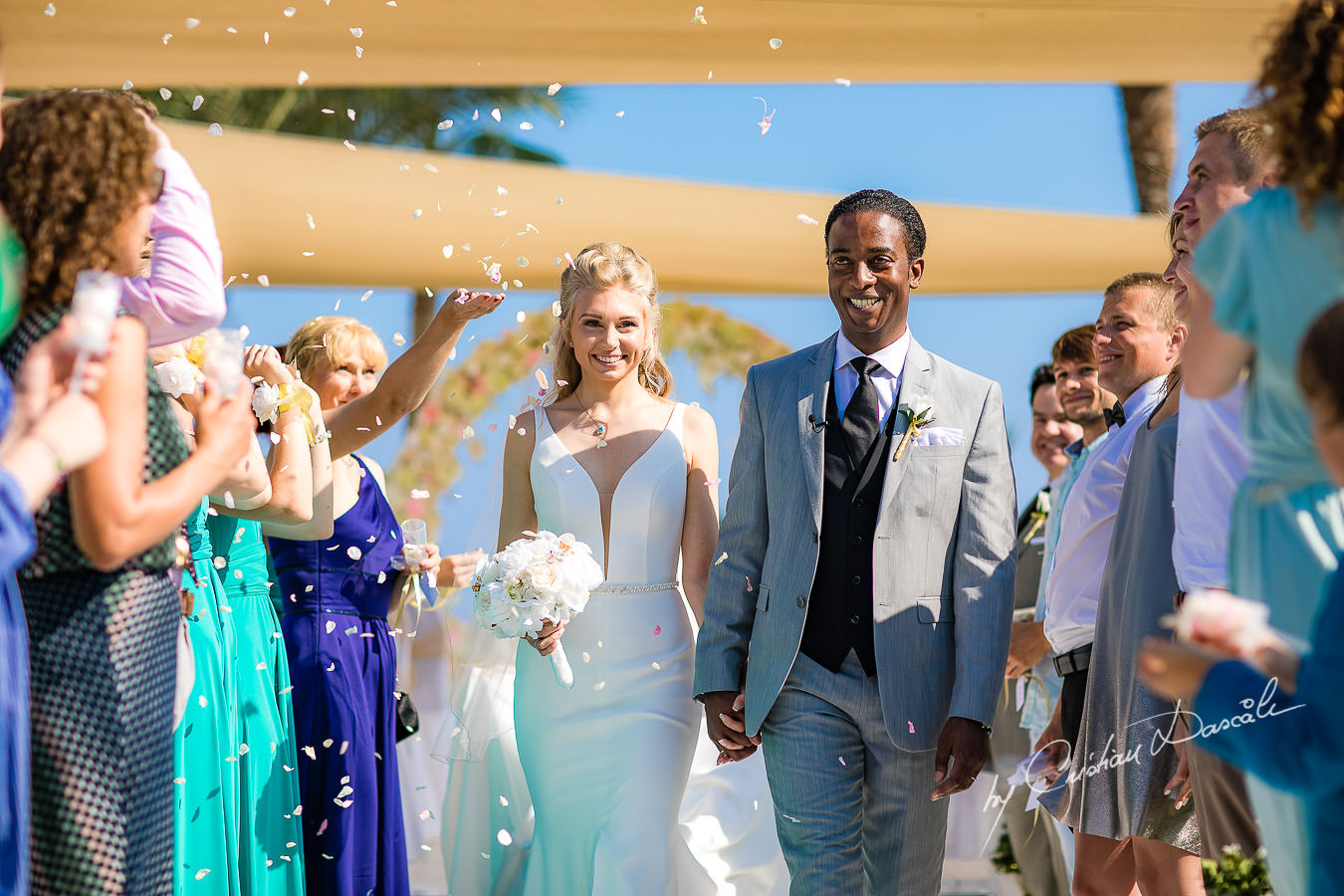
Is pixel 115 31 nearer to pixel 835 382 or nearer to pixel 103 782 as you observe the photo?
pixel 835 382

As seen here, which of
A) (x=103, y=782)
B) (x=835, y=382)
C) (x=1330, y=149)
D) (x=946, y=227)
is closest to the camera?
→ (x=1330, y=149)

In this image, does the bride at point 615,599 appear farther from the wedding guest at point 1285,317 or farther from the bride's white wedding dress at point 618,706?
the wedding guest at point 1285,317

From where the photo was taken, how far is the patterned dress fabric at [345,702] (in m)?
4.72

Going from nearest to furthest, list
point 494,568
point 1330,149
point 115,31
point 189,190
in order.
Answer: point 1330,149
point 189,190
point 494,568
point 115,31

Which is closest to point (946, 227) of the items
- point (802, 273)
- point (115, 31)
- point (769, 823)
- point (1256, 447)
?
point (802, 273)

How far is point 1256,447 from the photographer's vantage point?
2.58 metres

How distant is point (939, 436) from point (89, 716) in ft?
7.79

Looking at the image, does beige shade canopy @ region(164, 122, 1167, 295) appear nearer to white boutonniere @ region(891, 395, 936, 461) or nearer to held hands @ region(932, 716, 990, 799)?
white boutonniere @ region(891, 395, 936, 461)

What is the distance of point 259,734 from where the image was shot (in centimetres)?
450

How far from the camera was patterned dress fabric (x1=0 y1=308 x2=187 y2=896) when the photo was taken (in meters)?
2.54

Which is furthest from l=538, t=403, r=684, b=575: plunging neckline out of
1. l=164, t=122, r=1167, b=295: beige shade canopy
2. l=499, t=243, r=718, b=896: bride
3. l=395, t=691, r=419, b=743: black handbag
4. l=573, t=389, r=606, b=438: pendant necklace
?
l=164, t=122, r=1167, b=295: beige shade canopy

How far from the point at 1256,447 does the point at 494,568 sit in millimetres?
2453

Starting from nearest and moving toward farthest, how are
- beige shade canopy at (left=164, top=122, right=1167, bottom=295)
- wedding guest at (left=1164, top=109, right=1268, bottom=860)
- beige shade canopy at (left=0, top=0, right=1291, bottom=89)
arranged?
wedding guest at (left=1164, top=109, right=1268, bottom=860)
beige shade canopy at (left=0, top=0, right=1291, bottom=89)
beige shade canopy at (left=164, top=122, right=1167, bottom=295)

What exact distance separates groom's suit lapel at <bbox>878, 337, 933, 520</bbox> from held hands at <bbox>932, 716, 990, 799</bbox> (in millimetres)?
623
